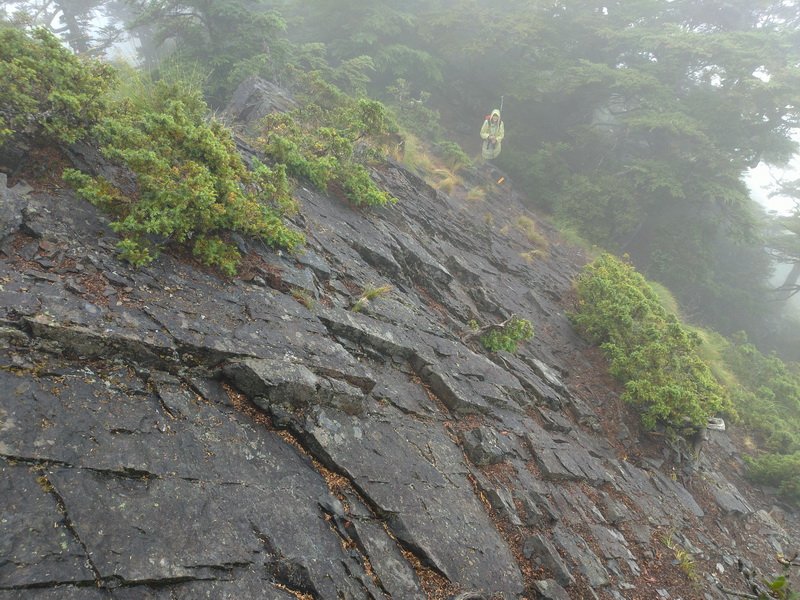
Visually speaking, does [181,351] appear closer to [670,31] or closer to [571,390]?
[571,390]

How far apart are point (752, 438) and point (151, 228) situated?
16251mm

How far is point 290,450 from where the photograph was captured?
4344 millimetres

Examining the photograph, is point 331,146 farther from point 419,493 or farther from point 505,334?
point 419,493

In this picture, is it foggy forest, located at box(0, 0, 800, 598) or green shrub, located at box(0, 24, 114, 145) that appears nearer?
green shrub, located at box(0, 24, 114, 145)

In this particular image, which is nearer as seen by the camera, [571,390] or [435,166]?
[571,390]

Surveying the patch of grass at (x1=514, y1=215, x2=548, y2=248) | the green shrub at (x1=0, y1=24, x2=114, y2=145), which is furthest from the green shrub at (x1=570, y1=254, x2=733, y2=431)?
the green shrub at (x1=0, y1=24, x2=114, y2=145)

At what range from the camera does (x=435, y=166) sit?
17031mm

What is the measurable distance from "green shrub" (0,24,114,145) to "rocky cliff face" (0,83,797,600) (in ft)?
1.45

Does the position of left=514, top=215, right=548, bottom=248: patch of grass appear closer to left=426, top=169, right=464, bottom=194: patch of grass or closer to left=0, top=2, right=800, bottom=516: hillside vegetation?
left=426, top=169, right=464, bottom=194: patch of grass

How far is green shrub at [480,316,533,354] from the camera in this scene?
27.3ft

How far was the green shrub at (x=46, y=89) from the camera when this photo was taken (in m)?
4.71

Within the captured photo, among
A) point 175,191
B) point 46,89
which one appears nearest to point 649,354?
point 175,191

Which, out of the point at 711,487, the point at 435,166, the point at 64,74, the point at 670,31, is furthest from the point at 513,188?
the point at 64,74

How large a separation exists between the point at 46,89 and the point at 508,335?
25.9ft
